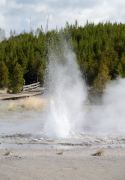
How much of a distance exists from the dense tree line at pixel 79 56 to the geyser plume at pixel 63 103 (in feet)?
45.5

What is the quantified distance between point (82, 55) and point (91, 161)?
57.7m

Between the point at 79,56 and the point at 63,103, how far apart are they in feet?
150

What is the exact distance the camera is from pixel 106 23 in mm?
115125

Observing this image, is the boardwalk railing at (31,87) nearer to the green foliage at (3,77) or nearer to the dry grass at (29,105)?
the green foliage at (3,77)

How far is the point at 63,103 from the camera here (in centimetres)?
3025

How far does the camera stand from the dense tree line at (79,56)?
64294 millimetres

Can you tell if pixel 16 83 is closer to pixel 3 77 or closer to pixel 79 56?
pixel 3 77

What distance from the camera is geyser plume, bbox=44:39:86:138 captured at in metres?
27.9

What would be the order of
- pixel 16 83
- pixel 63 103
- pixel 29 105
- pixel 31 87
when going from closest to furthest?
pixel 63 103 < pixel 29 105 < pixel 16 83 < pixel 31 87

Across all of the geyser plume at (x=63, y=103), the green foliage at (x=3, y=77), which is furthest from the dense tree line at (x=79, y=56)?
the geyser plume at (x=63, y=103)

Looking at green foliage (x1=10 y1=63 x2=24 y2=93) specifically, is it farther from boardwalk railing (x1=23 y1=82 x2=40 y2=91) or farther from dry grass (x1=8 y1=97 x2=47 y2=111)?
dry grass (x1=8 y1=97 x2=47 y2=111)

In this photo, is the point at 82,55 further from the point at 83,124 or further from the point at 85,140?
the point at 85,140

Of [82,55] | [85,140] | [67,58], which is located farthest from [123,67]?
[85,140]

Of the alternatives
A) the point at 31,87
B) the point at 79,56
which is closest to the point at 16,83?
the point at 31,87
